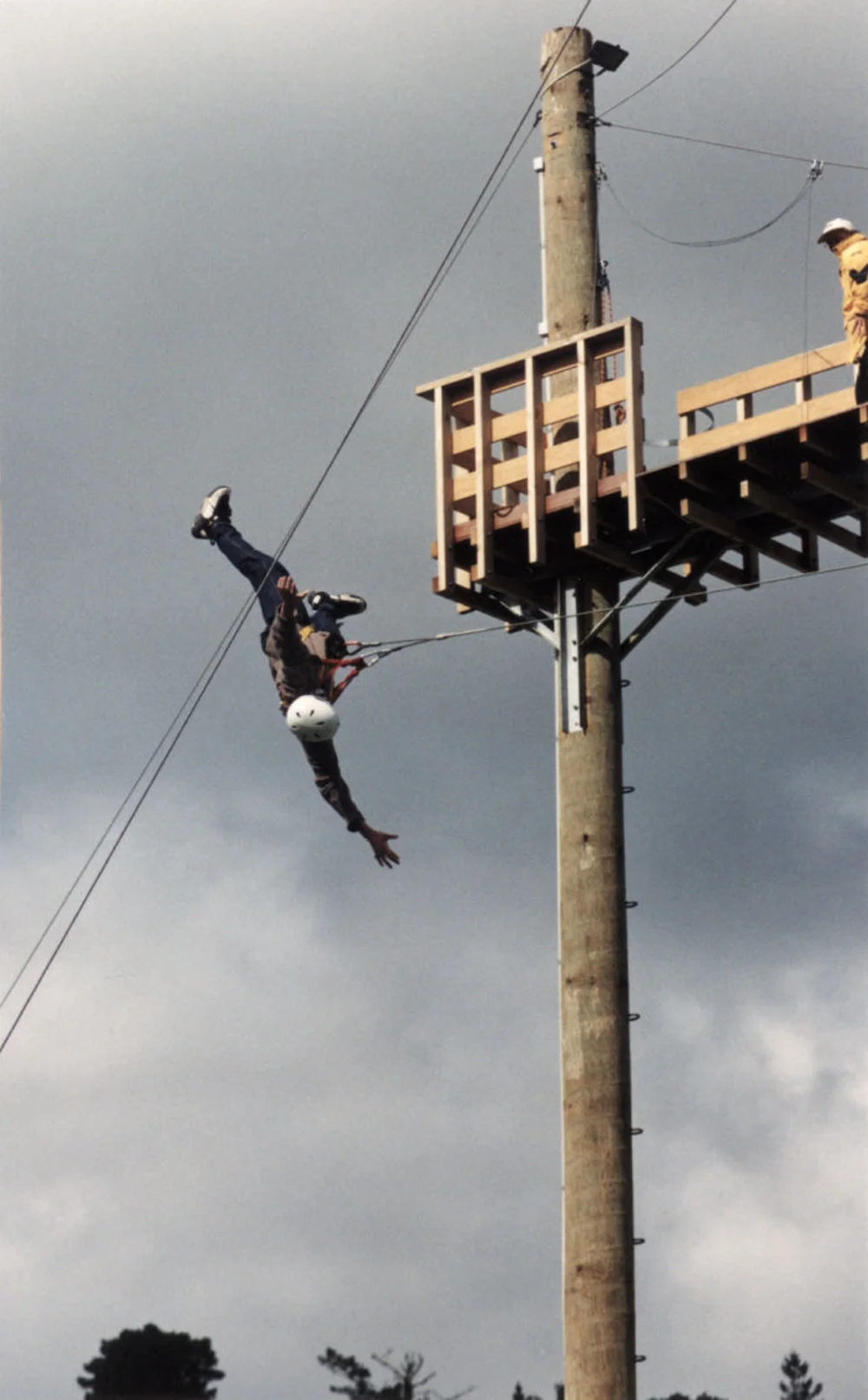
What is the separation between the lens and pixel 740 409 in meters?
21.8

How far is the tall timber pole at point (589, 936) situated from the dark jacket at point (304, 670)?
7.62ft

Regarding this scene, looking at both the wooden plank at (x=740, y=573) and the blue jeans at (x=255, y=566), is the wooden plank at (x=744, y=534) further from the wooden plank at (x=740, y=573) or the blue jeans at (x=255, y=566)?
the blue jeans at (x=255, y=566)

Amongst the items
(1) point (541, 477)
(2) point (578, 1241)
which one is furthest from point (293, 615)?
(2) point (578, 1241)

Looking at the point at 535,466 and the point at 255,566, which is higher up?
the point at 255,566

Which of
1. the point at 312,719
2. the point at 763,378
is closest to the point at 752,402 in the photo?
the point at 763,378

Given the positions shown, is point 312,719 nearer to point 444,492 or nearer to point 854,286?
point 444,492

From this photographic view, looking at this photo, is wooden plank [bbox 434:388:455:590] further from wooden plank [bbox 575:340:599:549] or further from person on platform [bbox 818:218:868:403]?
person on platform [bbox 818:218:868:403]

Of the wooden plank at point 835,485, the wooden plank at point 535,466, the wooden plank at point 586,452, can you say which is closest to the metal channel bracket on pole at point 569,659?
the wooden plank at point 535,466

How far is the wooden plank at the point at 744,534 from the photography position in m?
22.0

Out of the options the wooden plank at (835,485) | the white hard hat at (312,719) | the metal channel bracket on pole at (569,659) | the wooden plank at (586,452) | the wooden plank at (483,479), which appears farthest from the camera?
the white hard hat at (312,719)

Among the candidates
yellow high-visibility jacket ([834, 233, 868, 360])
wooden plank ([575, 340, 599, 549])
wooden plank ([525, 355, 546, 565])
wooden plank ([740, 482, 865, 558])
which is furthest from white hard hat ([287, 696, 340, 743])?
yellow high-visibility jacket ([834, 233, 868, 360])

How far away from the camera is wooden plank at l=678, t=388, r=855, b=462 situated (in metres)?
21.4

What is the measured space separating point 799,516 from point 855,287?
67.5 inches

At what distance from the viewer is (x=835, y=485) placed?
22.0 meters
